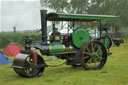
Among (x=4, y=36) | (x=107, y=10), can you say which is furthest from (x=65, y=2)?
(x=4, y=36)

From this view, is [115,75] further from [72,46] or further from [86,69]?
[72,46]

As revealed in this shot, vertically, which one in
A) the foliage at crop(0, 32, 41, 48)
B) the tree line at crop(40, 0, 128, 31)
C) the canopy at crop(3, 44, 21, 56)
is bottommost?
the canopy at crop(3, 44, 21, 56)

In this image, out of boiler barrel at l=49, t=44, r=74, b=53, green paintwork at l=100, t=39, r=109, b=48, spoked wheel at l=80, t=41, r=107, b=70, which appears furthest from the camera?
green paintwork at l=100, t=39, r=109, b=48

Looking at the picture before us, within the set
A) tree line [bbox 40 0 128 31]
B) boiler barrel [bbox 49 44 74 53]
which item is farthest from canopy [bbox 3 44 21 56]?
tree line [bbox 40 0 128 31]

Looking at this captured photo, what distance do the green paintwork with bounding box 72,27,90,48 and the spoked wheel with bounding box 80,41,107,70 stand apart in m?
0.28

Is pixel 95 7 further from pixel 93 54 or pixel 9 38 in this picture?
pixel 93 54

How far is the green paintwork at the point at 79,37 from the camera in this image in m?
6.90

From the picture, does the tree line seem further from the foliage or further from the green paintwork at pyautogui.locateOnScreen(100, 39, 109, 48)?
the green paintwork at pyautogui.locateOnScreen(100, 39, 109, 48)

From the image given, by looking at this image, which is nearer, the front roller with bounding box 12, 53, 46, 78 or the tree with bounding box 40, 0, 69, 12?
the front roller with bounding box 12, 53, 46, 78

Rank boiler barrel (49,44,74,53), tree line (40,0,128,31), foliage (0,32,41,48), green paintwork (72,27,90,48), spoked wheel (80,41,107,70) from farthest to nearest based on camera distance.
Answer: tree line (40,0,128,31), foliage (0,32,41,48), green paintwork (72,27,90,48), spoked wheel (80,41,107,70), boiler barrel (49,44,74,53)

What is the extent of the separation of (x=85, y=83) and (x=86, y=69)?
1.59 m

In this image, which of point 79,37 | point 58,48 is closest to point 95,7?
point 79,37

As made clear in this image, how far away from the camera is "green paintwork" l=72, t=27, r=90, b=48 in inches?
272

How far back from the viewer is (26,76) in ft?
19.2
